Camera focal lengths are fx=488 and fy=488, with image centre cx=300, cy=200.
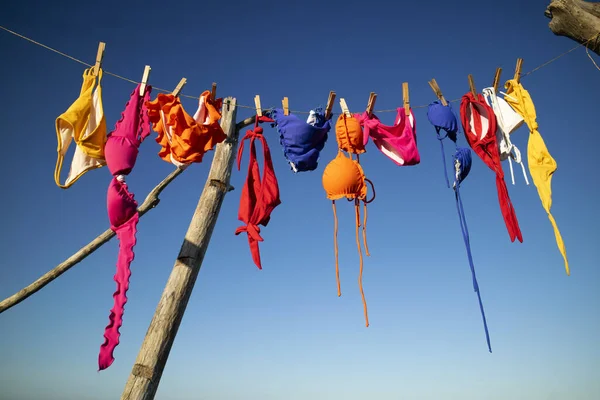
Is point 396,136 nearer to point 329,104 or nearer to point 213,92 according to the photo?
point 329,104

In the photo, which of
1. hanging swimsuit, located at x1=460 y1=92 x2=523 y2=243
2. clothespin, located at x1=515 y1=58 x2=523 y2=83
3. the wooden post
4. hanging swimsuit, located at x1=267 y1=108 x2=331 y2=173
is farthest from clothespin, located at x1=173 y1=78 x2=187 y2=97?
clothespin, located at x1=515 y1=58 x2=523 y2=83

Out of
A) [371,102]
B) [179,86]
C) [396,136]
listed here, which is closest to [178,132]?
[179,86]

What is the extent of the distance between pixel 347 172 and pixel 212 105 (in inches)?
51.6

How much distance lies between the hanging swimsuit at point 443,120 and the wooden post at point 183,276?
71.1 inches

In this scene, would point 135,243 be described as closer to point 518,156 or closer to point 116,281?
point 116,281

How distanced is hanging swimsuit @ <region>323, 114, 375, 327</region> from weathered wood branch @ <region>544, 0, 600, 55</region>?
5.60 ft

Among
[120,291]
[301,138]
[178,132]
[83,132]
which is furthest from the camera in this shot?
[301,138]

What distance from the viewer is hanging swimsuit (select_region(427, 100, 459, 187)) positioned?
427 cm

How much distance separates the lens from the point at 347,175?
4.06 meters

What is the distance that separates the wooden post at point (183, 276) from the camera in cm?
367

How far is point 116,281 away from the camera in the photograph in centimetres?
321

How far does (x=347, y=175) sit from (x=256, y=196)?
776mm

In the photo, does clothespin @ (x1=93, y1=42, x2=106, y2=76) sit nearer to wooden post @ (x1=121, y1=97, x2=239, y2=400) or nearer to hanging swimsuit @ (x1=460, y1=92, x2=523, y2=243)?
wooden post @ (x1=121, y1=97, x2=239, y2=400)

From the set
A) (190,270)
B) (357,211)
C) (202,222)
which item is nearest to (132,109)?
(202,222)
